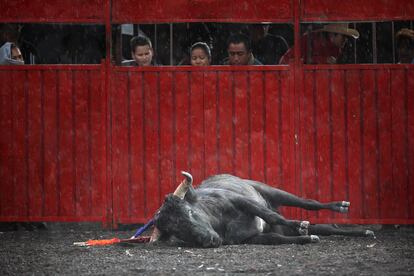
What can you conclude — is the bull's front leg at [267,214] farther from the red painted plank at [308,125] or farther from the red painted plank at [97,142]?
the red painted plank at [97,142]

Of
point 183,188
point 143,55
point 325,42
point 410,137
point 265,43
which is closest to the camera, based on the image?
point 183,188

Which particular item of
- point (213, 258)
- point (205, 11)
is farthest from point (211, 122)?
point (213, 258)

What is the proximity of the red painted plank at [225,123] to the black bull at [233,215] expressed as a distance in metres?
0.36

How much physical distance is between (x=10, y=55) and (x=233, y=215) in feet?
12.0

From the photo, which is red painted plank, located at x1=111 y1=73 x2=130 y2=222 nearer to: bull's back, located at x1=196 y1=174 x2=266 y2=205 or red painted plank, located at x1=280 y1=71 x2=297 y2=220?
bull's back, located at x1=196 y1=174 x2=266 y2=205

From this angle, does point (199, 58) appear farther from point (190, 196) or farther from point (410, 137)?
point (410, 137)

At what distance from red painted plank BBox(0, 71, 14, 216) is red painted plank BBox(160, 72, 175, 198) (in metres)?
1.79

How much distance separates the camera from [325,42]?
1241 cm

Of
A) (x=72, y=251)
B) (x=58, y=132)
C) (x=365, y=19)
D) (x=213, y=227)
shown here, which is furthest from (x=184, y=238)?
(x=365, y=19)

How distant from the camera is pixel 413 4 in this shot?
1155 cm

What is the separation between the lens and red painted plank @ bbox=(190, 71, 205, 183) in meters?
11.6

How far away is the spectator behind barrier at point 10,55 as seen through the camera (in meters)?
12.0

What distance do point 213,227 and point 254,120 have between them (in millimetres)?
1985

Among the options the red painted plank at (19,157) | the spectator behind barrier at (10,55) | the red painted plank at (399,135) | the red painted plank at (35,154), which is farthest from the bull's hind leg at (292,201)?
the spectator behind barrier at (10,55)
